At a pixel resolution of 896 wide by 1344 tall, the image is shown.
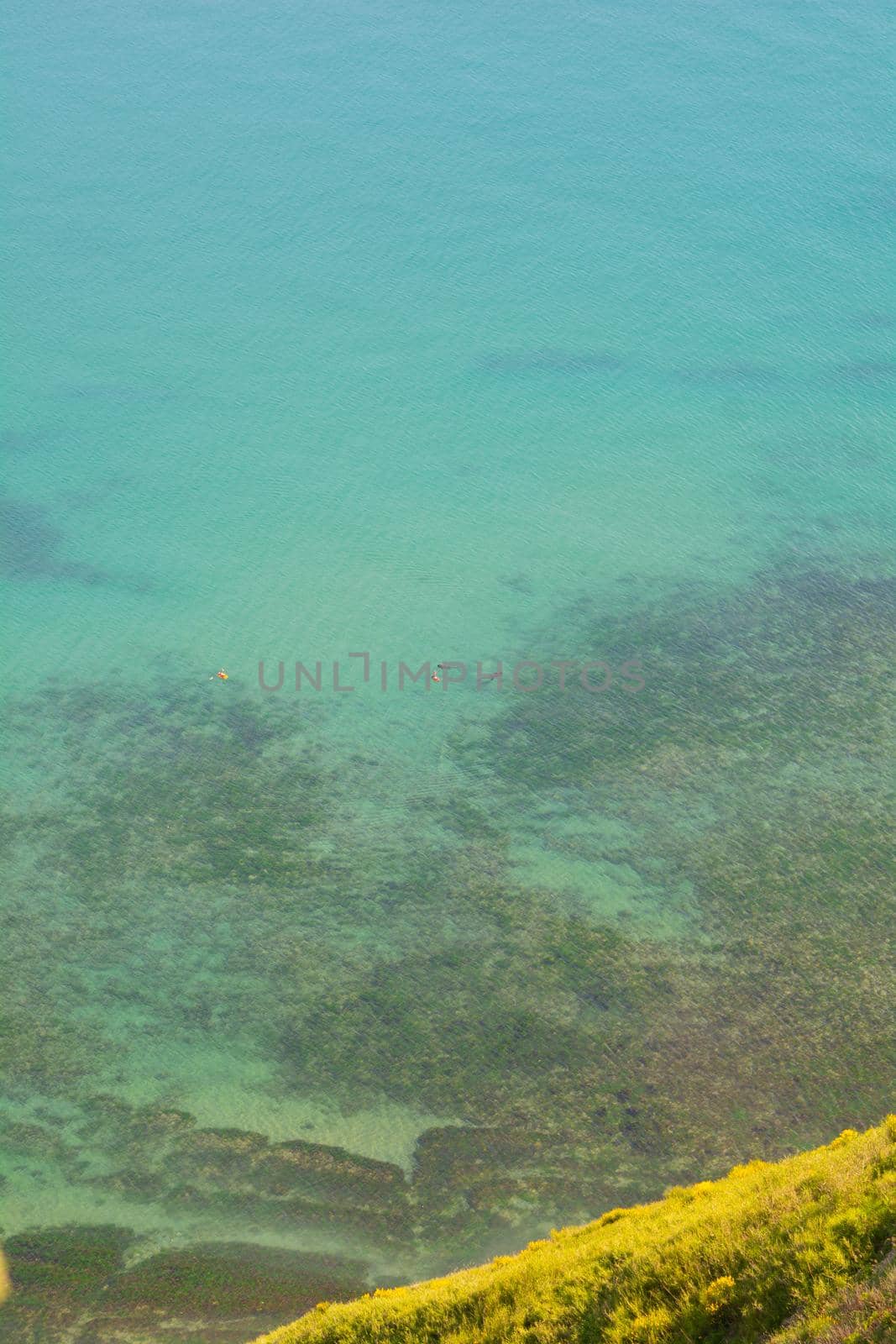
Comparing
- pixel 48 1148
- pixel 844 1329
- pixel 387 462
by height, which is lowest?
pixel 48 1148

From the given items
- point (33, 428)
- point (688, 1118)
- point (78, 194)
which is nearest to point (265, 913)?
point (688, 1118)

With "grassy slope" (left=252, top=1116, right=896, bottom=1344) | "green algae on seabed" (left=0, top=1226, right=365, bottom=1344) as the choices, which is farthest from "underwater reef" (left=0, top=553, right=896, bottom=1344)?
"grassy slope" (left=252, top=1116, right=896, bottom=1344)

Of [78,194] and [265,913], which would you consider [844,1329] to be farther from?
[78,194]

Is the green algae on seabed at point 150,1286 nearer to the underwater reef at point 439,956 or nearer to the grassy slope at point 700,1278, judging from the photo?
the underwater reef at point 439,956

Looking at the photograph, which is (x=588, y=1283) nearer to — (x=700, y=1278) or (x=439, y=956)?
(x=700, y=1278)

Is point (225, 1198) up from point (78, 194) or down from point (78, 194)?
down

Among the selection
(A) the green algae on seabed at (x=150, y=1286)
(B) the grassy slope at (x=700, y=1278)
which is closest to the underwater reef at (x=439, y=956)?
(A) the green algae on seabed at (x=150, y=1286)

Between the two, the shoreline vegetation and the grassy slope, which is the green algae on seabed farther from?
the grassy slope
